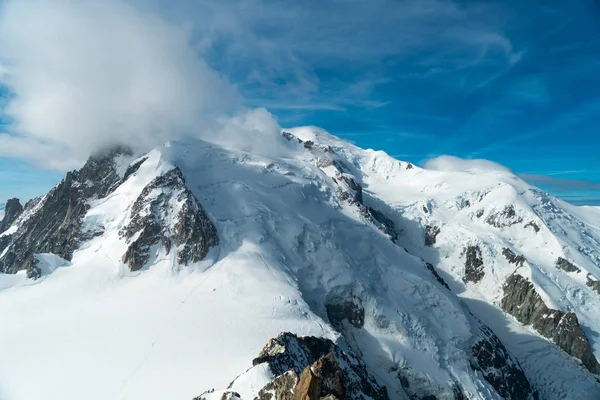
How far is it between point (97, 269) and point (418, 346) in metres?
77.7

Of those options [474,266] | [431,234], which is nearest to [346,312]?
[474,266]

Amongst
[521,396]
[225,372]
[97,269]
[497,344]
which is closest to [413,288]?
[497,344]

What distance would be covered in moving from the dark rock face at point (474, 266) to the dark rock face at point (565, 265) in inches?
1125

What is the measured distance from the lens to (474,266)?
16988cm

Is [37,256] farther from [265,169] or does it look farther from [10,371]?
[265,169]

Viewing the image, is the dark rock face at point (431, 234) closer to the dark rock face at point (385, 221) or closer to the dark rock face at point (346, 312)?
the dark rock face at point (385, 221)

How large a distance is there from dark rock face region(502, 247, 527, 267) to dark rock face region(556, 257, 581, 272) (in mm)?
17115

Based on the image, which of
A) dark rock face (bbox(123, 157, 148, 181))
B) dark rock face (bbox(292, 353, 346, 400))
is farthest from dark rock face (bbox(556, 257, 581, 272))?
dark rock face (bbox(292, 353, 346, 400))

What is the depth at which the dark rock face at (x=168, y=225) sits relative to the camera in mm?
101812

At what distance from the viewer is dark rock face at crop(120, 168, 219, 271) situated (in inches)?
4008

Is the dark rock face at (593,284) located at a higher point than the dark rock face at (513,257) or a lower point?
lower

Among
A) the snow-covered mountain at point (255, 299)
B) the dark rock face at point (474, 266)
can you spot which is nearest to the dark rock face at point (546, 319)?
the snow-covered mountain at point (255, 299)

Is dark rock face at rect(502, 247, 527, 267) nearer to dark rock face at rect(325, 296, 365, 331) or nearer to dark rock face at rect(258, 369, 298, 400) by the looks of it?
dark rock face at rect(325, 296, 365, 331)

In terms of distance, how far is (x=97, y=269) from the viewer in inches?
3957
